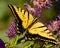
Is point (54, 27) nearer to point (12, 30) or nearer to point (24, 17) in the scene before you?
point (24, 17)

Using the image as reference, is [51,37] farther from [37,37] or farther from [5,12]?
[5,12]

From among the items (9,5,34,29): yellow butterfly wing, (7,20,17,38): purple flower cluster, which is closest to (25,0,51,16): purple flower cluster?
(9,5,34,29): yellow butterfly wing

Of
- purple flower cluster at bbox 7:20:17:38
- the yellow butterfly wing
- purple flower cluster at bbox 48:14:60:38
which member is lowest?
purple flower cluster at bbox 48:14:60:38

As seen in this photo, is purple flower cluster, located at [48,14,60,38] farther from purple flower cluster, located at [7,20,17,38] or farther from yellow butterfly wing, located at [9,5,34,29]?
purple flower cluster, located at [7,20,17,38]

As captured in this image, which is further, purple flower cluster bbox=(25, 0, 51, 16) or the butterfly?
purple flower cluster bbox=(25, 0, 51, 16)

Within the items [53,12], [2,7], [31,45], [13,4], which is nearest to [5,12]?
[2,7]

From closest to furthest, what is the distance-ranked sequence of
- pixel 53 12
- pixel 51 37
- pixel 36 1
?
pixel 51 37
pixel 36 1
pixel 53 12

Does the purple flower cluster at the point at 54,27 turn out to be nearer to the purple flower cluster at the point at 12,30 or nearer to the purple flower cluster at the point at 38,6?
the purple flower cluster at the point at 38,6

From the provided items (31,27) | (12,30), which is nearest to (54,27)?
(31,27)
